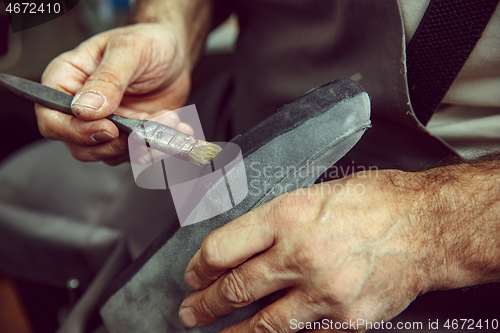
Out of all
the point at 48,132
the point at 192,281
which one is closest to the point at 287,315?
the point at 192,281

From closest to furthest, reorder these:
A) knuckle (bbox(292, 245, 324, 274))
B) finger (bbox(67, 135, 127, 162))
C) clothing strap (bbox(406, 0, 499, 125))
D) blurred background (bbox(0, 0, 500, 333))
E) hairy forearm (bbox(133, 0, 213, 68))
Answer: knuckle (bbox(292, 245, 324, 274)), clothing strap (bbox(406, 0, 499, 125)), finger (bbox(67, 135, 127, 162)), hairy forearm (bbox(133, 0, 213, 68)), blurred background (bbox(0, 0, 500, 333))

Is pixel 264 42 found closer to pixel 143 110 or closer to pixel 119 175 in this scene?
pixel 143 110

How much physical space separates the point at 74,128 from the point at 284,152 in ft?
1.29

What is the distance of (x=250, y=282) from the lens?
1.28 feet

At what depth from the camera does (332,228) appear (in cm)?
38

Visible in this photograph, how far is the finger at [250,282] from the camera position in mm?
384

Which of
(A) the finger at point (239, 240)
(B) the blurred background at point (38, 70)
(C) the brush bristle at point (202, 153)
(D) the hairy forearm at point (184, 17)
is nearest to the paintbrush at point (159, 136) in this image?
(C) the brush bristle at point (202, 153)

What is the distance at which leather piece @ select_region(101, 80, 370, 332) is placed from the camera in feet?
1.27

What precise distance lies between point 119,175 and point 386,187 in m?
0.72

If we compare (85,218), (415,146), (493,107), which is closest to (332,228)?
(415,146)

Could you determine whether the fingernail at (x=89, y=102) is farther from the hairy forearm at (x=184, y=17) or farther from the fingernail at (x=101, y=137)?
the hairy forearm at (x=184, y=17)

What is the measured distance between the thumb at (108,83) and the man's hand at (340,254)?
0.98 ft

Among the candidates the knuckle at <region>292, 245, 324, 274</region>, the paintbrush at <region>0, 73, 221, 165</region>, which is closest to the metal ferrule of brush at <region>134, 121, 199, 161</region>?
the paintbrush at <region>0, 73, 221, 165</region>

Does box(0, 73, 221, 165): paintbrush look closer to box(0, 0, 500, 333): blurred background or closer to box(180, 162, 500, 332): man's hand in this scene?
box(180, 162, 500, 332): man's hand
